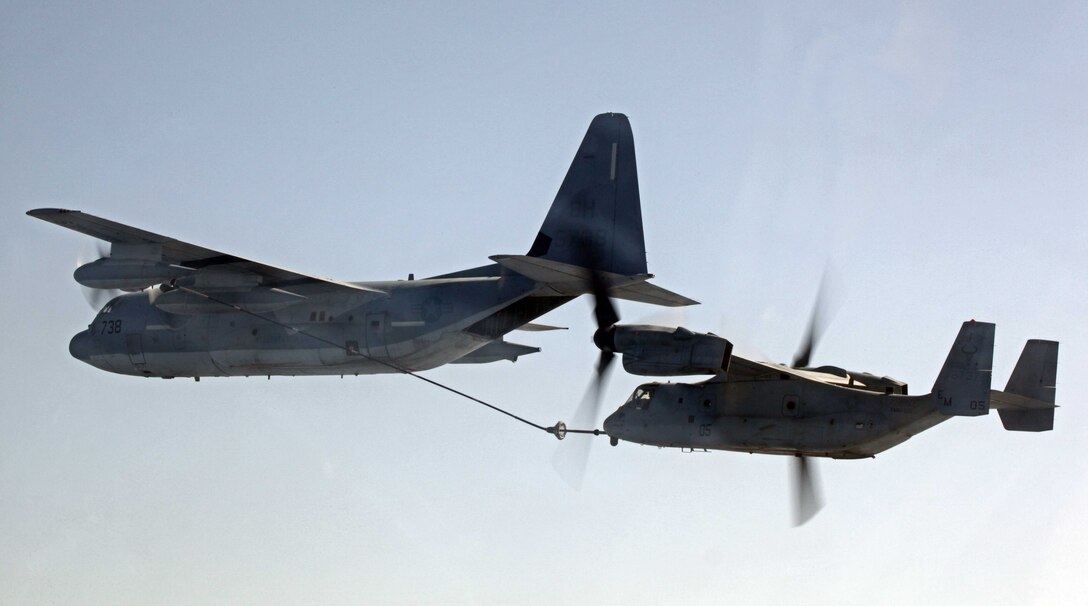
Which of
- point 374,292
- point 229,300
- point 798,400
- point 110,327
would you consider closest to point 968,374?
point 798,400

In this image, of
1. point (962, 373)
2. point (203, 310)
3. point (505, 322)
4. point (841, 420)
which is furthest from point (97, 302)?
point (962, 373)

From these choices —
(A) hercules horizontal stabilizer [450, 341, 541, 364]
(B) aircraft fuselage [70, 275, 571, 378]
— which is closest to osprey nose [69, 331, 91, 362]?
(B) aircraft fuselage [70, 275, 571, 378]

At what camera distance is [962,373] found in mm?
32625

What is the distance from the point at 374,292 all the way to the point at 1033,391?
17154mm

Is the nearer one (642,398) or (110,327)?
(110,327)

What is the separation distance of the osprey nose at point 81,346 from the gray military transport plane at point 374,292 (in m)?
2.47

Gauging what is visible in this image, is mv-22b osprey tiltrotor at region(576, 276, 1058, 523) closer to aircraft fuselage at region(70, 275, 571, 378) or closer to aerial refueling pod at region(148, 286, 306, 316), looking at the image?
aircraft fuselage at region(70, 275, 571, 378)

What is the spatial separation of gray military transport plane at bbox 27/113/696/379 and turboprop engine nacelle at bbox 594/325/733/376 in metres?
0.78

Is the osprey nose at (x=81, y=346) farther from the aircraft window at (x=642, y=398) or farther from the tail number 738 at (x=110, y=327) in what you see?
the aircraft window at (x=642, y=398)

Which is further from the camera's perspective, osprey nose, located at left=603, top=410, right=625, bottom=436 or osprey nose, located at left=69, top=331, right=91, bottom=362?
osprey nose, located at left=603, top=410, right=625, bottom=436

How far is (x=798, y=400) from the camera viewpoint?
114ft

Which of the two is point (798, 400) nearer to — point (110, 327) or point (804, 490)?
point (804, 490)

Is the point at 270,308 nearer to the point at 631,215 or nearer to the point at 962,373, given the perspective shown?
the point at 631,215

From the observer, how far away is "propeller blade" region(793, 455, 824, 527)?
35.9 metres
